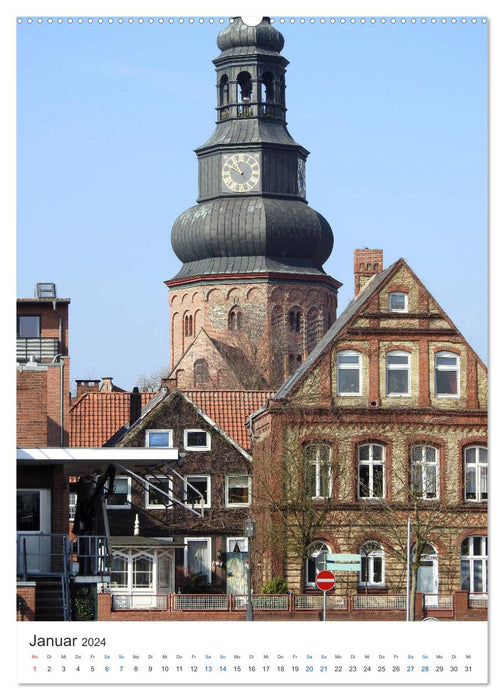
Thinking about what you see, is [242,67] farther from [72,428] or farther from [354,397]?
[354,397]

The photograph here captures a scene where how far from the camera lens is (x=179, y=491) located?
55062 mm

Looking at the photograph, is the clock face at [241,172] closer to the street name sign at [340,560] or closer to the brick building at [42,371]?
the street name sign at [340,560]

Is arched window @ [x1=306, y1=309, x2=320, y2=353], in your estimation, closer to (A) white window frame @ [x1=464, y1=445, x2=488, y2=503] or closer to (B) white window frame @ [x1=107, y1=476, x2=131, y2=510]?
(B) white window frame @ [x1=107, y1=476, x2=131, y2=510]

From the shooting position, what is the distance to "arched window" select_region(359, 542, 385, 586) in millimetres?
47062

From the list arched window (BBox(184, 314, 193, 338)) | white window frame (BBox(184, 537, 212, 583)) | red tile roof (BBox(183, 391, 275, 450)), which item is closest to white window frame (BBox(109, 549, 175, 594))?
white window frame (BBox(184, 537, 212, 583))

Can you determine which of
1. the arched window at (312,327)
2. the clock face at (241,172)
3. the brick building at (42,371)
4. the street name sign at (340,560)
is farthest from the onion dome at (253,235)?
the brick building at (42,371)

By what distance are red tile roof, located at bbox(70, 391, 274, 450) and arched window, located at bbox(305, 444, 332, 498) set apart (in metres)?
8.03

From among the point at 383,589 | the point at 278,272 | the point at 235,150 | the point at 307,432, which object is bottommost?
the point at 383,589

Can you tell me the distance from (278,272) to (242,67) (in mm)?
15439

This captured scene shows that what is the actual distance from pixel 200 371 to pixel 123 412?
43.3m

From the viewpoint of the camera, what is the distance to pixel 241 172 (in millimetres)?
113500

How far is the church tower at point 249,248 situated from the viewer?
106938mm

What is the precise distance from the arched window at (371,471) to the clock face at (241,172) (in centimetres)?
6495
